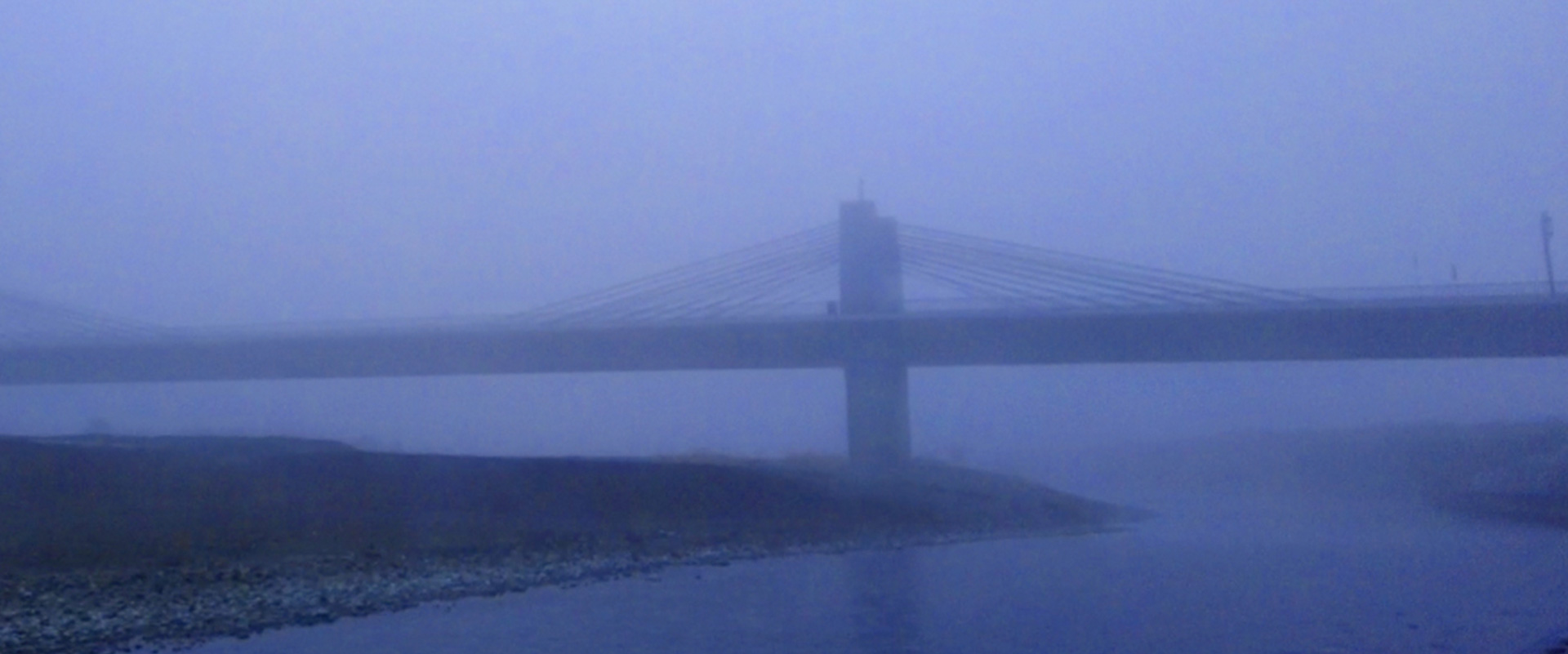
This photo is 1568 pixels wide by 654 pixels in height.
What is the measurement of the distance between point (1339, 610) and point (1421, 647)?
3.25 metres

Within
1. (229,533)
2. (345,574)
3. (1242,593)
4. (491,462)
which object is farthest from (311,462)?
(1242,593)

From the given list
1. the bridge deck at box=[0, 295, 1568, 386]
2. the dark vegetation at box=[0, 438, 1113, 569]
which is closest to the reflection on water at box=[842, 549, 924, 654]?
the dark vegetation at box=[0, 438, 1113, 569]

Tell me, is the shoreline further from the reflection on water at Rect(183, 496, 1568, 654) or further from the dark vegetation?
the dark vegetation

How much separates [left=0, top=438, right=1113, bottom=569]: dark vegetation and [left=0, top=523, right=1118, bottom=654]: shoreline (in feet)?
2.27

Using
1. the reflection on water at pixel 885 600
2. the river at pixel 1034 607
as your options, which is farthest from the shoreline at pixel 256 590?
the reflection on water at pixel 885 600

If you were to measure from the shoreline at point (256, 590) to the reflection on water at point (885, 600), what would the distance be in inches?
84.7

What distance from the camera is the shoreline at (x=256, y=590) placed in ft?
52.1

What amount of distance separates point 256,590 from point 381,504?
842 cm

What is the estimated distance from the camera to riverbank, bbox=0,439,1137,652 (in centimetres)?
1794

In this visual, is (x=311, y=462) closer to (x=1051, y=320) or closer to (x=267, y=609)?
(x=267, y=609)

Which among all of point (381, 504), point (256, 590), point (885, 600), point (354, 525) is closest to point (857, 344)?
point (381, 504)

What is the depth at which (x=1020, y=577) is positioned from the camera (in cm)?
2362

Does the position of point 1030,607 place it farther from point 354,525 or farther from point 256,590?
point 354,525

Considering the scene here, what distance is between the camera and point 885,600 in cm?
2028
